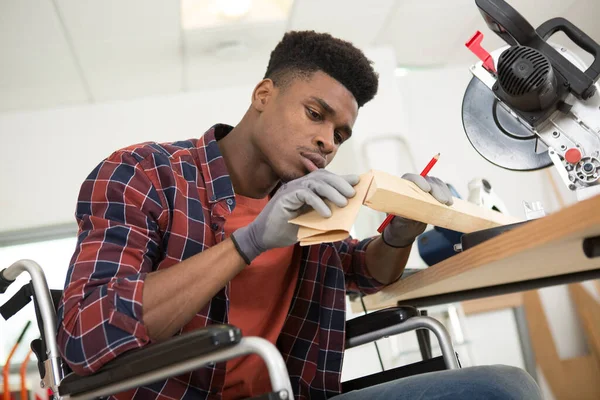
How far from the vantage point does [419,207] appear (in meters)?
0.96

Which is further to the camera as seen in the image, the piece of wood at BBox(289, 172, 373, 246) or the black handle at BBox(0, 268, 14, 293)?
the black handle at BBox(0, 268, 14, 293)

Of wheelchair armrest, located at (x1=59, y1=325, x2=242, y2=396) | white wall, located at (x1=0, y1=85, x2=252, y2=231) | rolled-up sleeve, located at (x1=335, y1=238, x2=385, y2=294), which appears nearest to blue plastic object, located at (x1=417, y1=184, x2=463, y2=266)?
rolled-up sleeve, located at (x1=335, y1=238, x2=385, y2=294)

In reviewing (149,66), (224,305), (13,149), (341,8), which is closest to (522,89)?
(224,305)

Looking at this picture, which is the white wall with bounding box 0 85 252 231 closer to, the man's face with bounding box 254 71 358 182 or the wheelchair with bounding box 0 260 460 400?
the man's face with bounding box 254 71 358 182

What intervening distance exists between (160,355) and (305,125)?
2.19 ft

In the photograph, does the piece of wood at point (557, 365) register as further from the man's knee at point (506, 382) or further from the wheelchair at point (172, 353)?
the man's knee at point (506, 382)

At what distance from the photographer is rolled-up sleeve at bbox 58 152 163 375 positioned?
86cm

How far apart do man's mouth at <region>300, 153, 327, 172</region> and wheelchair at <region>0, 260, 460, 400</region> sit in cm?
33

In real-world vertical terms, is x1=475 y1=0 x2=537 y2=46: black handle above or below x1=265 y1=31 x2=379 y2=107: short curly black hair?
below

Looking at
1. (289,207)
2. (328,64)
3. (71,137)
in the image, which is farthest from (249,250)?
(71,137)

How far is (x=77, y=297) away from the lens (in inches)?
35.7

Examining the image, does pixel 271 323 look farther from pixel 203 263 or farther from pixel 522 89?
pixel 522 89

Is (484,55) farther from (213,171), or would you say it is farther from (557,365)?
(557,365)

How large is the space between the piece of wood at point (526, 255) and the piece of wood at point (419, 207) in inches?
3.2
